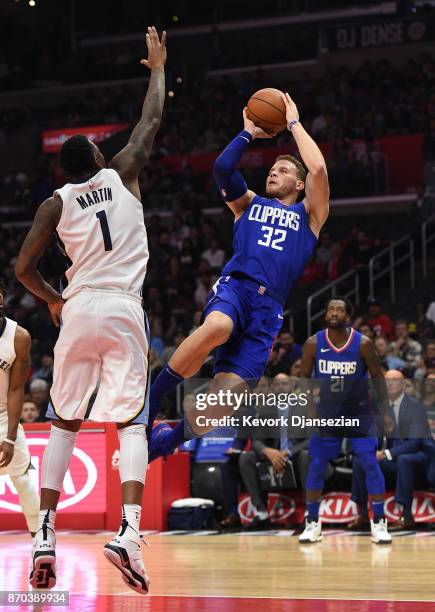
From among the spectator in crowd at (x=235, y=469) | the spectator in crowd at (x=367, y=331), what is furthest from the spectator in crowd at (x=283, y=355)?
the spectator in crowd at (x=235, y=469)

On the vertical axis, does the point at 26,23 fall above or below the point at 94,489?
above

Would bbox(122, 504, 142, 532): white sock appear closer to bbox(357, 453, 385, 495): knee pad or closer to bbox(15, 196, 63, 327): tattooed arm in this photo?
bbox(15, 196, 63, 327): tattooed arm

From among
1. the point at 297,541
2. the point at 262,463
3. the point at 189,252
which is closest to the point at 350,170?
the point at 189,252

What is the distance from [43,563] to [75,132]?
20987 mm

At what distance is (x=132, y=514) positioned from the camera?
17.3ft

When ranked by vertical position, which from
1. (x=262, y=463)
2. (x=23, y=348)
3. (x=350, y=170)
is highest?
(x=350, y=170)

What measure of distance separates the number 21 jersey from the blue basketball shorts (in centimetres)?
138

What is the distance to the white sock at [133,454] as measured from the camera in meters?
5.36

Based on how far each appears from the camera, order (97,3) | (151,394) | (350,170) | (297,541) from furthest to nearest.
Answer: (97,3)
(350,170)
(297,541)
(151,394)

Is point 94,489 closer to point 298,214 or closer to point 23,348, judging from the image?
point 23,348

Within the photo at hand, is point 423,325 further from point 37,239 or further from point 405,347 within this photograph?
point 37,239

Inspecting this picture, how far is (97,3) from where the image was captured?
1188 inches

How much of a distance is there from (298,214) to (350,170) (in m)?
13.4

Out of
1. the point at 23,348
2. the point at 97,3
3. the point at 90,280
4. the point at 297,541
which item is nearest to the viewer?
the point at 90,280
